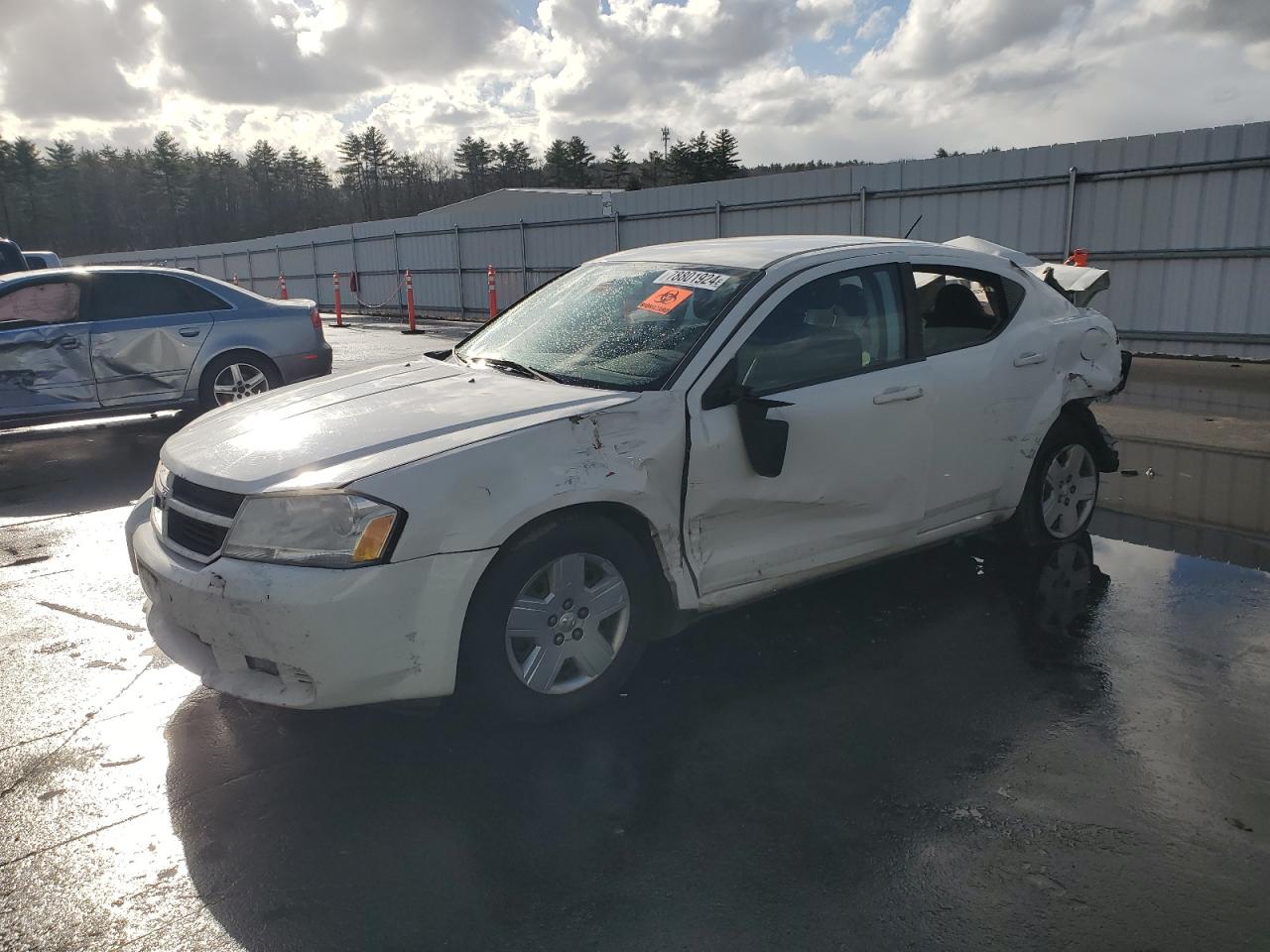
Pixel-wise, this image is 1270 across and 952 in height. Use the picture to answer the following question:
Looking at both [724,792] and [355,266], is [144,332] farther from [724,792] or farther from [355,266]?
[355,266]

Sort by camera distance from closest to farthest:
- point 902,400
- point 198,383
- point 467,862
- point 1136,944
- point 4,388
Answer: point 1136,944, point 467,862, point 902,400, point 4,388, point 198,383

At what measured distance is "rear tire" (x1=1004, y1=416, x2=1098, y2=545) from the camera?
4.97 m

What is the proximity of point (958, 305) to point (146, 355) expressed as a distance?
6.90 metres

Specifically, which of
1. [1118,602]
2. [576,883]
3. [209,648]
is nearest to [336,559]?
[209,648]

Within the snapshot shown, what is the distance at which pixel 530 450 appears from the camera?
10.5 feet

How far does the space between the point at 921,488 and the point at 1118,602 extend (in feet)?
3.87

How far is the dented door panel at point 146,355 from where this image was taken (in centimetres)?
841

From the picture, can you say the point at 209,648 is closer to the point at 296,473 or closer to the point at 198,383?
the point at 296,473

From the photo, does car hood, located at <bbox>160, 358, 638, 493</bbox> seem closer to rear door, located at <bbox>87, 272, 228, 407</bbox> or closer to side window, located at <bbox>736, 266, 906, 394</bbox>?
side window, located at <bbox>736, 266, 906, 394</bbox>

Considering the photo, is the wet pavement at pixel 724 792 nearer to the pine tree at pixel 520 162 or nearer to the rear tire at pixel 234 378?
the rear tire at pixel 234 378

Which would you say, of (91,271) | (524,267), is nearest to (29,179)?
(524,267)

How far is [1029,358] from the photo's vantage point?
4.73 m

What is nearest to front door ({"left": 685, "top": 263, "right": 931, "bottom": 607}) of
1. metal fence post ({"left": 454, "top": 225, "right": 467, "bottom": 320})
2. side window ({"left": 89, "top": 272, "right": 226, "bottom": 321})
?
side window ({"left": 89, "top": 272, "right": 226, "bottom": 321})

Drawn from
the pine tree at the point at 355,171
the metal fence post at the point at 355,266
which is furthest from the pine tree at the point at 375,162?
the metal fence post at the point at 355,266
